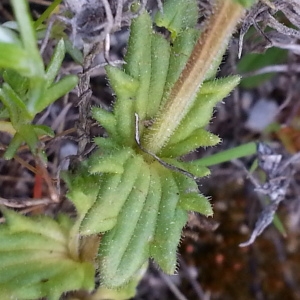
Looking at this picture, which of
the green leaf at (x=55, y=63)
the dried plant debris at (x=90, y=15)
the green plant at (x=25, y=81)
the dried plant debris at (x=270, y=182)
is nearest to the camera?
the green plant at (x=25, y=81)

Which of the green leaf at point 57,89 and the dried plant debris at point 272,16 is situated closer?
the green leaf at point 57,89

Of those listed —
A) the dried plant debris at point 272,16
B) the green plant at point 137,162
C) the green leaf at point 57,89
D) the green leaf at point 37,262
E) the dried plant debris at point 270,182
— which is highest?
the dried plant debris at point 272,16

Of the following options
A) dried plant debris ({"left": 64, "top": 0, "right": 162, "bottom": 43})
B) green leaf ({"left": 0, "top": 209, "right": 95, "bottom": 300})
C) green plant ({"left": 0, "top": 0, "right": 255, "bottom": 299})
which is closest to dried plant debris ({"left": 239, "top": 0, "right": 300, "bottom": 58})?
green plant ({"left": 0, "top": 0, "right": 255, "bottom": 299})

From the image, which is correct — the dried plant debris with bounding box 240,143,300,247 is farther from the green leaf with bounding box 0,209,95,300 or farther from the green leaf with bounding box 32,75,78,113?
the green leaf with bounding box 32,75,78,113

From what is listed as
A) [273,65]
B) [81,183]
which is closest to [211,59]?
[81,183]

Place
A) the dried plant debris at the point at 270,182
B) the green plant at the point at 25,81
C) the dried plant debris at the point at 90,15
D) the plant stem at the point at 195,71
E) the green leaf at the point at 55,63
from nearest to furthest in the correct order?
1. the green plant at the point at 25,81
2. the plant stem at the point at 195,71
3. the green leaf at the point at 55,63
4. the dried plant debris at the point at 90,15
5. the dried plant debris at the point at 270,182

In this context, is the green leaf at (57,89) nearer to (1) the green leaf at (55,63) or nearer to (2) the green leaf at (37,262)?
(1) the green leaf at (55,63)

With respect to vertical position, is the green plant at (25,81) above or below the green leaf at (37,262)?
above

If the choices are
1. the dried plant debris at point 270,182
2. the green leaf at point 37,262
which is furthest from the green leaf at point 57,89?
the dried plant debris at point 270,182
